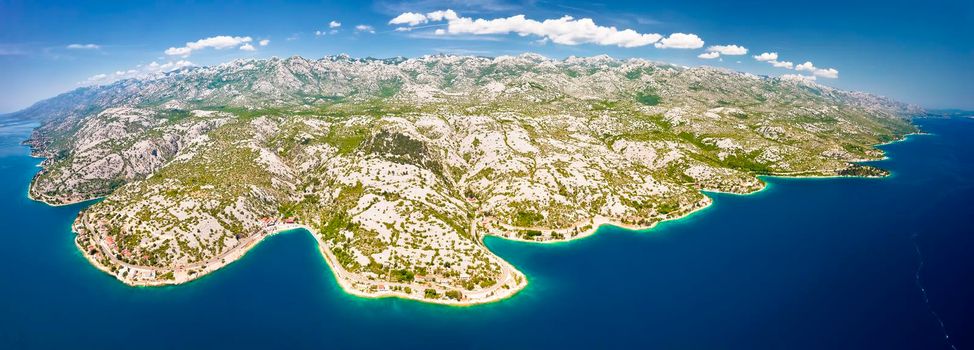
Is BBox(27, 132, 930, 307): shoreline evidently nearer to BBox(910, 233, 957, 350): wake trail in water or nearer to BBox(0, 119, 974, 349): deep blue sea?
BBox(0, 119, 974, 349): deep blue sea

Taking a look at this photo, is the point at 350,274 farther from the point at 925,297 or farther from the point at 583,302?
the point at 925,297

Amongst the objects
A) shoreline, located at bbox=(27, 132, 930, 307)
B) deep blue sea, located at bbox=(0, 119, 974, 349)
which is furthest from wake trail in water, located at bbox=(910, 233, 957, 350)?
shoreline, located at bbox=(27, 132, 930, 307)

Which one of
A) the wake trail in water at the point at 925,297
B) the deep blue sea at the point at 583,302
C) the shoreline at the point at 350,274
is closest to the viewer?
the wake trail in water at the point at 925,297

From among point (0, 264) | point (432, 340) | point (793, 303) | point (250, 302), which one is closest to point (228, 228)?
point (250, 302)

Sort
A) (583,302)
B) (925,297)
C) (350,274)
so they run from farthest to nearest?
(350,274) < (583,302) < (925,297)

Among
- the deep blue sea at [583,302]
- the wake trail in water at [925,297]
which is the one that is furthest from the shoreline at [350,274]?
the wake trail in water at [925,297]

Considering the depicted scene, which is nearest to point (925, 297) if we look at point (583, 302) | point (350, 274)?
point (583, 302)

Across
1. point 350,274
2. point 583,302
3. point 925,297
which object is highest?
point 350,274

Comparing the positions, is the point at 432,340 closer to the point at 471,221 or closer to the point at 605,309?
the point at 605,309

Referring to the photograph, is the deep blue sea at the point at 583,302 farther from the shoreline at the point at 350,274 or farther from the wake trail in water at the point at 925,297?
the shoreline at the point at 350,274
